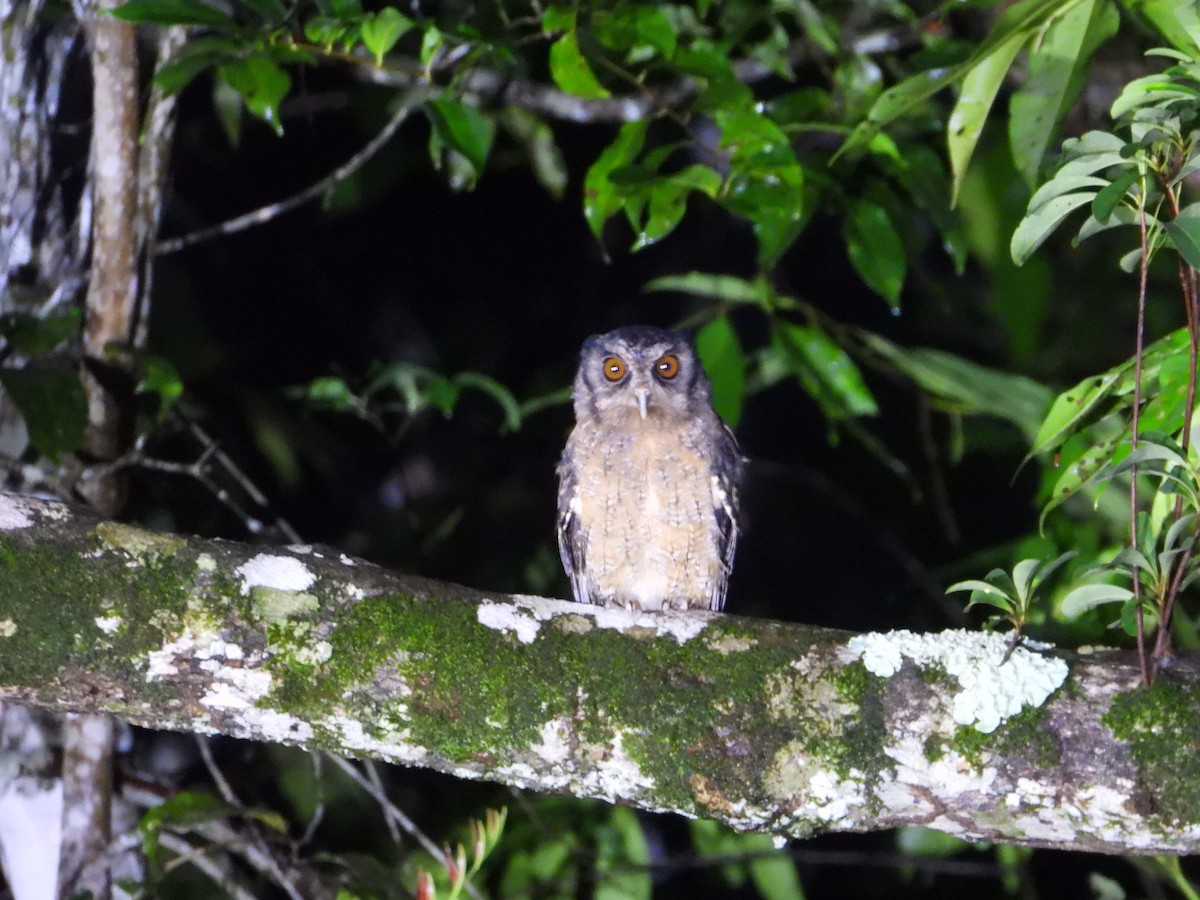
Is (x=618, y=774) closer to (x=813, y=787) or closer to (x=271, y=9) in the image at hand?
(x=813, y=787)

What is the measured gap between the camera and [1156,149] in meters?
1.71

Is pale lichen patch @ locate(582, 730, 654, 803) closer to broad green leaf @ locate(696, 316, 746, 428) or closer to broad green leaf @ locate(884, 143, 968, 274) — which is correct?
broad green leaf @ locate(696, 316, 746, 428)

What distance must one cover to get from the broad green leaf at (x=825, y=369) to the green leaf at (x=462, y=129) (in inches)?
41.2

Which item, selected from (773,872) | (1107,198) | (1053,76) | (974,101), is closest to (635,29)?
(974,101)

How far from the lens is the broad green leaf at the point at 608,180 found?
8.27ft

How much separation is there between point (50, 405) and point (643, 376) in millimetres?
1558

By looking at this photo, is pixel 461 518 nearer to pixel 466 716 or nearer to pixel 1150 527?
pixel 466 716

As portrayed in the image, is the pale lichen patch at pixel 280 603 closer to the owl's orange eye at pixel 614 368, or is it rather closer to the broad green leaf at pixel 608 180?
the broad green leaf at pixel 608 180

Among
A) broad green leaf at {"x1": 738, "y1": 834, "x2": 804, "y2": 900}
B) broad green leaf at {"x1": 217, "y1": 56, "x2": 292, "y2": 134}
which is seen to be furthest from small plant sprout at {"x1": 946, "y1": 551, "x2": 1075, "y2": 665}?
broad green leaf at {"x1": 738, "y1": 834, "x2": 804, "y2": 900}

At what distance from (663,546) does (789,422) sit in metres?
2.50

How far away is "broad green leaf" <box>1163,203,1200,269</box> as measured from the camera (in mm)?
1523

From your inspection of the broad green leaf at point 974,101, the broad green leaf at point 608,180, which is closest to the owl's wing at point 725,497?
the broad green leaf at point 608,180

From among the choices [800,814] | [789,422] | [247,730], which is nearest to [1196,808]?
[800,814]

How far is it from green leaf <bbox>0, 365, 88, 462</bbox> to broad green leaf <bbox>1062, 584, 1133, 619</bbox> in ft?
6.43
